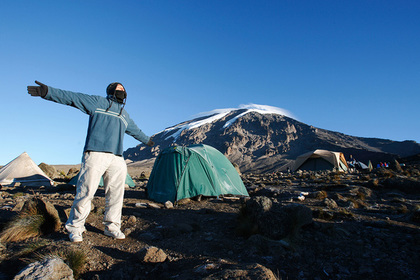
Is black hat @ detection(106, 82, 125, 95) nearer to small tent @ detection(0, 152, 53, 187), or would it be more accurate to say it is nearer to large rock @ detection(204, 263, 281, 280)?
large rock @ detection(204, 263, 281, 280)

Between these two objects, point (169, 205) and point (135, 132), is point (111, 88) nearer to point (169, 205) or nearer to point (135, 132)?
point (135, 132)

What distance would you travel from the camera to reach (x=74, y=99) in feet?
13.0

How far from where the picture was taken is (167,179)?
8.23m

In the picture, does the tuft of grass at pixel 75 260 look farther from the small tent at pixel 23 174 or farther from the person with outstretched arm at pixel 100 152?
the small tent at pixel 23 174

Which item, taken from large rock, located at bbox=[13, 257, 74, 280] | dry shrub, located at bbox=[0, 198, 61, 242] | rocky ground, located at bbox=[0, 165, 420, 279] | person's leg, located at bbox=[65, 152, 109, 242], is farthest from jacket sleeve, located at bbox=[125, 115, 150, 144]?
A: large rock, located at bbox=[13, 257, 74, 280]

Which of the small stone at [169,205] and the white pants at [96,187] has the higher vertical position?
the white pants at [96,187]

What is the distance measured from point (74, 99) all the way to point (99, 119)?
469 mm

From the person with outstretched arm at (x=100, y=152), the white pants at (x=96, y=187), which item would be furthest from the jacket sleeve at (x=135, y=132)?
the white pants at (x=96, y=187)

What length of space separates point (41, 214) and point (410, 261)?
5.85 metres

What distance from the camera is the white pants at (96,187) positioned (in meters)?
3.85

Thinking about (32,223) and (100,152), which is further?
(32,223)

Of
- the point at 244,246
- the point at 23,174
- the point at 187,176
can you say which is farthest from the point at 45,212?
the point at 23,174

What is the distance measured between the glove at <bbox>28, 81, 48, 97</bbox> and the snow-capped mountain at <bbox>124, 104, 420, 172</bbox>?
69408mm

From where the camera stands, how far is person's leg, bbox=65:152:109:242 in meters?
3.84
